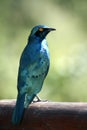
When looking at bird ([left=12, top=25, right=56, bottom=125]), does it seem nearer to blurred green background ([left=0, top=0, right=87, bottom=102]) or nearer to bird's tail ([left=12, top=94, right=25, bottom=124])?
bird's tail ([left=12, top=94, right=25, bottom=124])

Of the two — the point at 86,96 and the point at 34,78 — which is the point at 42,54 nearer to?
the point at 34,78

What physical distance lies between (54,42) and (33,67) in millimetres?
5452

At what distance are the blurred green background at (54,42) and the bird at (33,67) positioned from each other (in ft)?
10.7

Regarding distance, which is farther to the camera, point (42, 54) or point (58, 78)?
point (58, 78)

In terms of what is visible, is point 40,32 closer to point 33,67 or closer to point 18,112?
point 33,67

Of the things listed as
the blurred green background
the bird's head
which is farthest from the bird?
the blurred green background

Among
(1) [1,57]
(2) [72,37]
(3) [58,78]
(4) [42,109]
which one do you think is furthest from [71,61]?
(4) [42,109]

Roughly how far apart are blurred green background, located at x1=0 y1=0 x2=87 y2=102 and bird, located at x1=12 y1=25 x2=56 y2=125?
326 cm

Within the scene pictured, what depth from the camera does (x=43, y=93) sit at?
8055 mm

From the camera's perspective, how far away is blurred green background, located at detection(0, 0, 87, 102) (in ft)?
27.2

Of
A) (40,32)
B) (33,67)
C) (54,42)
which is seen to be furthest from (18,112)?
(54,42)

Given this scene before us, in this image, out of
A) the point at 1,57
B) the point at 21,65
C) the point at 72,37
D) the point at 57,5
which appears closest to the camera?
the point at 21,65

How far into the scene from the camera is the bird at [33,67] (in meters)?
4.30

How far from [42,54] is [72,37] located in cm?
579
